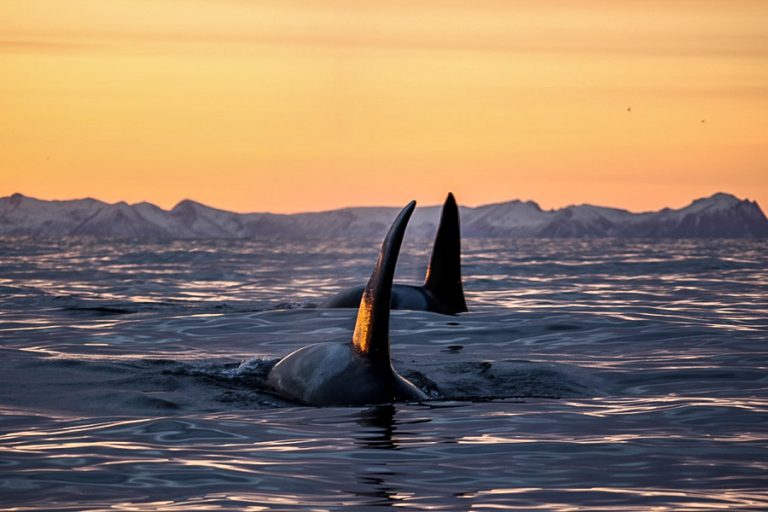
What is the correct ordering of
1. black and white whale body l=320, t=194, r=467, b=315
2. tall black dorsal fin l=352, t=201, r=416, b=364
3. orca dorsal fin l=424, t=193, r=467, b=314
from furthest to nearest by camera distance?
black and white whale body l=320, t=194, r=467, b=315 < orca dorsal fin l=424, t=193, r=467, b=314 < tall black dorsal fin l=352, t=201, r=416, b=364

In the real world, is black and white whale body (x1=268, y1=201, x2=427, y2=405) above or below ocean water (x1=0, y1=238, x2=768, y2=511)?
above

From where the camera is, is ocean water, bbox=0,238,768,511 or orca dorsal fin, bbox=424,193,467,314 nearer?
ocean water, bbox=0,238,768,511

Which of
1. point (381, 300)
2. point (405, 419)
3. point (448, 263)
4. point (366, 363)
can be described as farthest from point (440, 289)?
point (405, 419)

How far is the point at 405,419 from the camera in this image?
30.7 feet

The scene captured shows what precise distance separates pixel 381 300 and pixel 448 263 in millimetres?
8080

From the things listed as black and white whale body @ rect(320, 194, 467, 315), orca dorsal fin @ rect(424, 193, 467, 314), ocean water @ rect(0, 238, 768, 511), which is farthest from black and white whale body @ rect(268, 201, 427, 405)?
black and white whale body @ rect(320, 194, 467, 315)

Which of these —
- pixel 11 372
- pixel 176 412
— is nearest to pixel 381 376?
pixel 176 412

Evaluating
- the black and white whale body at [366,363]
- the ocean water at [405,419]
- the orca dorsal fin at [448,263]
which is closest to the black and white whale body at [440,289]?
the orca dorsal fin at [448,263]

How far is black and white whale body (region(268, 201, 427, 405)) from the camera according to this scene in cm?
950

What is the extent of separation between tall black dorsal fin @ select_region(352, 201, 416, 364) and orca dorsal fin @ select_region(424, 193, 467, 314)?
682cm

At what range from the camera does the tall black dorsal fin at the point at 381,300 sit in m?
9.47

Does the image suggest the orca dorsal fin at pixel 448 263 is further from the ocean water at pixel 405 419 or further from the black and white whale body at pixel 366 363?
the black and white whale body at pixel 366 363

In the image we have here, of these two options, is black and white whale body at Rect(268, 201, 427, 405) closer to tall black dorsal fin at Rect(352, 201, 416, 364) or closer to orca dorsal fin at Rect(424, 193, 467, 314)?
tall black dorsal fin at Rect(352, 201, 416, 364)

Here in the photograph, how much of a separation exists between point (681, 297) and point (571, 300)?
3.24 m
